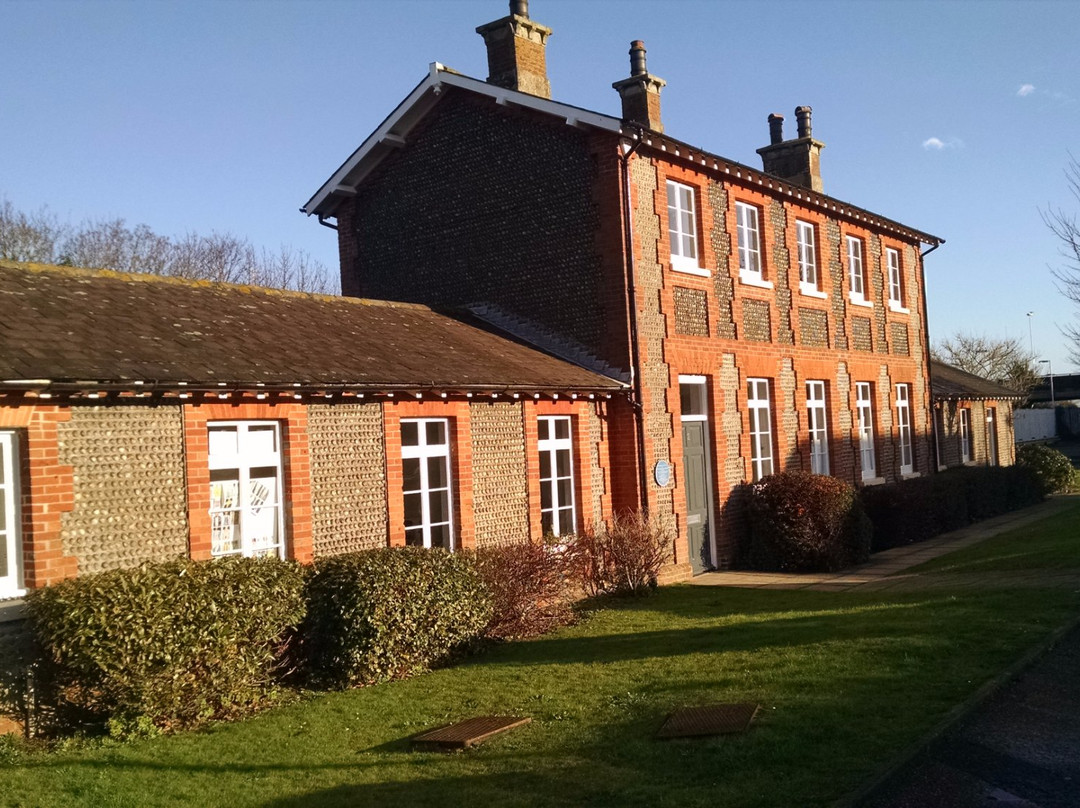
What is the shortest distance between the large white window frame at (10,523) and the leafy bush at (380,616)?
8.39 ft

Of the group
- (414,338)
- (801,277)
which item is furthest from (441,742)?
(801,277)

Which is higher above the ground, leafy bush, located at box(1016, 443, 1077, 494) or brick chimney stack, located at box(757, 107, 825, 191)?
brick chimney stack, located at box(757, 107, 825, 191)

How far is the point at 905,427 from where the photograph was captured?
23.8 metres

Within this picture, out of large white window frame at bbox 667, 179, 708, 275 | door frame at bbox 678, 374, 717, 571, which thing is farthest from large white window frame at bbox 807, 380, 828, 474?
large white window frame at bbox 667, 179, 708, 275

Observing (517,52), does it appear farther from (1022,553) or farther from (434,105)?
(1022,553)

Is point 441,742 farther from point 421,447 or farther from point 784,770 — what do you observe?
point 421,447

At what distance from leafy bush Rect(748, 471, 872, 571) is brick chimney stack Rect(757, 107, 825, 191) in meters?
9.55

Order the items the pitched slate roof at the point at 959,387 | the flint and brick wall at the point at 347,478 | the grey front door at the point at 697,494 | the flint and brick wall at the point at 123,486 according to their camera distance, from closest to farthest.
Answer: the flint and brick wall at the point at 123,486, the flint and brick wall at the point at 347,478, the grey front door at the point at 697,494, the pitched slate roof at the point at 959,387

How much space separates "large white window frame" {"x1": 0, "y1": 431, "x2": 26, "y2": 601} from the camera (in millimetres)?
8375

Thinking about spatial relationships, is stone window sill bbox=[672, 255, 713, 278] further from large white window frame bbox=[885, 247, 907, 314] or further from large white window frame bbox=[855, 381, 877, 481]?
large white window frame bbox=[885, 247, 907, 314]

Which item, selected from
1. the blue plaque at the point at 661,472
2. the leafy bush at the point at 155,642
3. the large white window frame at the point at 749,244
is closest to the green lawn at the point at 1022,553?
the blue plaque at the point at 661,472

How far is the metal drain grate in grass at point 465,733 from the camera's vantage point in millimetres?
7398

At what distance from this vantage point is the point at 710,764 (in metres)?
6.52

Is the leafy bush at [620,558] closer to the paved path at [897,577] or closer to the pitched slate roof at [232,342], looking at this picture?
the paved path at [897,577]
